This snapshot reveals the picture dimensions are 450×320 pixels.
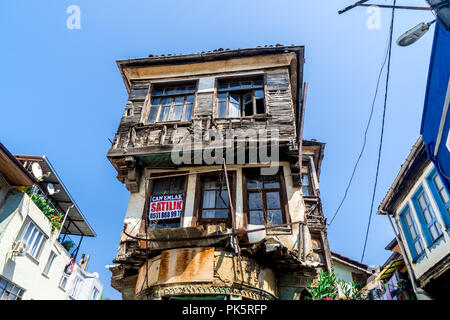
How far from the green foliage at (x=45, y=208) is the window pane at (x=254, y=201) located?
12.6 metres

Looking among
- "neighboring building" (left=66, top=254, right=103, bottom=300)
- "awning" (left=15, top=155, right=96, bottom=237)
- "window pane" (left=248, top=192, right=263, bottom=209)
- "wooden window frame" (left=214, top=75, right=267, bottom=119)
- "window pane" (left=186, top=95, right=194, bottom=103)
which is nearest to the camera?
"window pane" (left=248, top=192, right=263, bottom=209)

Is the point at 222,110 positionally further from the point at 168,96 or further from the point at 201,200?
the point at 201,200

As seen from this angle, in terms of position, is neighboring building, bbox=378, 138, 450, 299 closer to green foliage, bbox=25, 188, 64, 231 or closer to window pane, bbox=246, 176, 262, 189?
window pane, bbox=246, 176, 262, 189

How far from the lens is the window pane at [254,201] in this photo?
345 inches

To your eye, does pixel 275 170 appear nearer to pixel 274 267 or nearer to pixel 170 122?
pixel 274 267

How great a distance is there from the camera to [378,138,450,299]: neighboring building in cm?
1048

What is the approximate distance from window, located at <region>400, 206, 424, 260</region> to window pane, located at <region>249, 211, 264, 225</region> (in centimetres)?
808

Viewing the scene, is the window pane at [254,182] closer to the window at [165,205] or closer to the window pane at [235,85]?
the window at [165,205]

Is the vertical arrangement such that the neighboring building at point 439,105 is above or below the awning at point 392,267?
above

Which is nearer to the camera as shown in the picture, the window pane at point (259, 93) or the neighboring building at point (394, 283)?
the window pane at point (259, 93)

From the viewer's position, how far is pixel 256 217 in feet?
28.0

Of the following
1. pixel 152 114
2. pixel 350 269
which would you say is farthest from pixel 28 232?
pixel 350 269

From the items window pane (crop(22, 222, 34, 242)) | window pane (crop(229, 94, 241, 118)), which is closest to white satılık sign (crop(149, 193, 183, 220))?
window pane (crop(229, 94, 241, 118))

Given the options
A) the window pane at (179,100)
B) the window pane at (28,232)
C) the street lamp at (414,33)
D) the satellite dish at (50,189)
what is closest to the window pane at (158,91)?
the window pane at (179,100)
